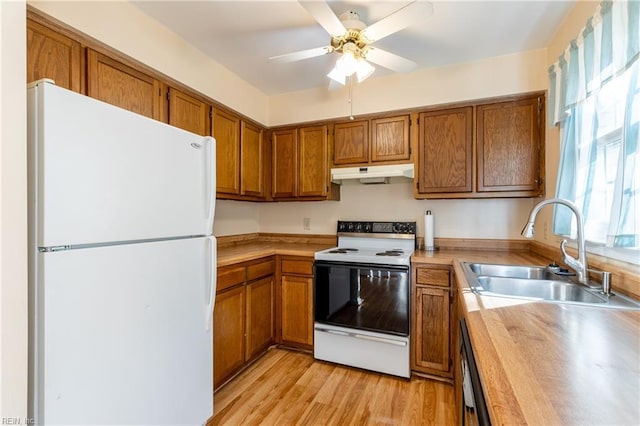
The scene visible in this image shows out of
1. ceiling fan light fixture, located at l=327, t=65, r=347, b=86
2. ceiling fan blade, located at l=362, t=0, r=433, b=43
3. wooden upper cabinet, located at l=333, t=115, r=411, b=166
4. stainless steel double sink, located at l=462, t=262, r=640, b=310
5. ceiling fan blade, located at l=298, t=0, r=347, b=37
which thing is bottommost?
stainless steel double sink, located at l=462, t=262, r=640, b=310

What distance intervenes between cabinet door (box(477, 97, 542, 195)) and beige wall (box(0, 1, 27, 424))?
2.62 metres

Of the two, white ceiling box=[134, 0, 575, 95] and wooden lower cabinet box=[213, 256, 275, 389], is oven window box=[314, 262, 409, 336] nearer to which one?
wooden lower cabinet box=[213, 256, 275, 389]

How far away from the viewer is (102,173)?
110cm

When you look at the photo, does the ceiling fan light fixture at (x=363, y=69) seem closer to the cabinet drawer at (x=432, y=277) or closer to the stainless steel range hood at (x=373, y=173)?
the stainless steel range hood at (x=373, y=173)

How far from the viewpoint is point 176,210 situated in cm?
143

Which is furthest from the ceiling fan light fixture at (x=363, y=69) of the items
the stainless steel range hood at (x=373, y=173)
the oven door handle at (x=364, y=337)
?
the oven door handle at (x=364, y=337)

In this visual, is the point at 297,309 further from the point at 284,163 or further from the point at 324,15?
the point at 324,15

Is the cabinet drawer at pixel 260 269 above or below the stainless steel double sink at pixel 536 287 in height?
below

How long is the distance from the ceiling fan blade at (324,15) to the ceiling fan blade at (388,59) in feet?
0.84

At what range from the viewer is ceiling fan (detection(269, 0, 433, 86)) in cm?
142

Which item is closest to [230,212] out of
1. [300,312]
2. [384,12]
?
[300,312]

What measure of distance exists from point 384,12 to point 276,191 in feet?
5.78

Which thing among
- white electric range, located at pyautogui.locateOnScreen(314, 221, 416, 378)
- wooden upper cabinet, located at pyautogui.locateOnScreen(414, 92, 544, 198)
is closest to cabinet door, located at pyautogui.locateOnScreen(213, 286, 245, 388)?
white electric range, located at pyautogui.locateOnScreen(314, 221, 416, 378)

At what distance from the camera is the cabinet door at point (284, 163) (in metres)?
2.93
